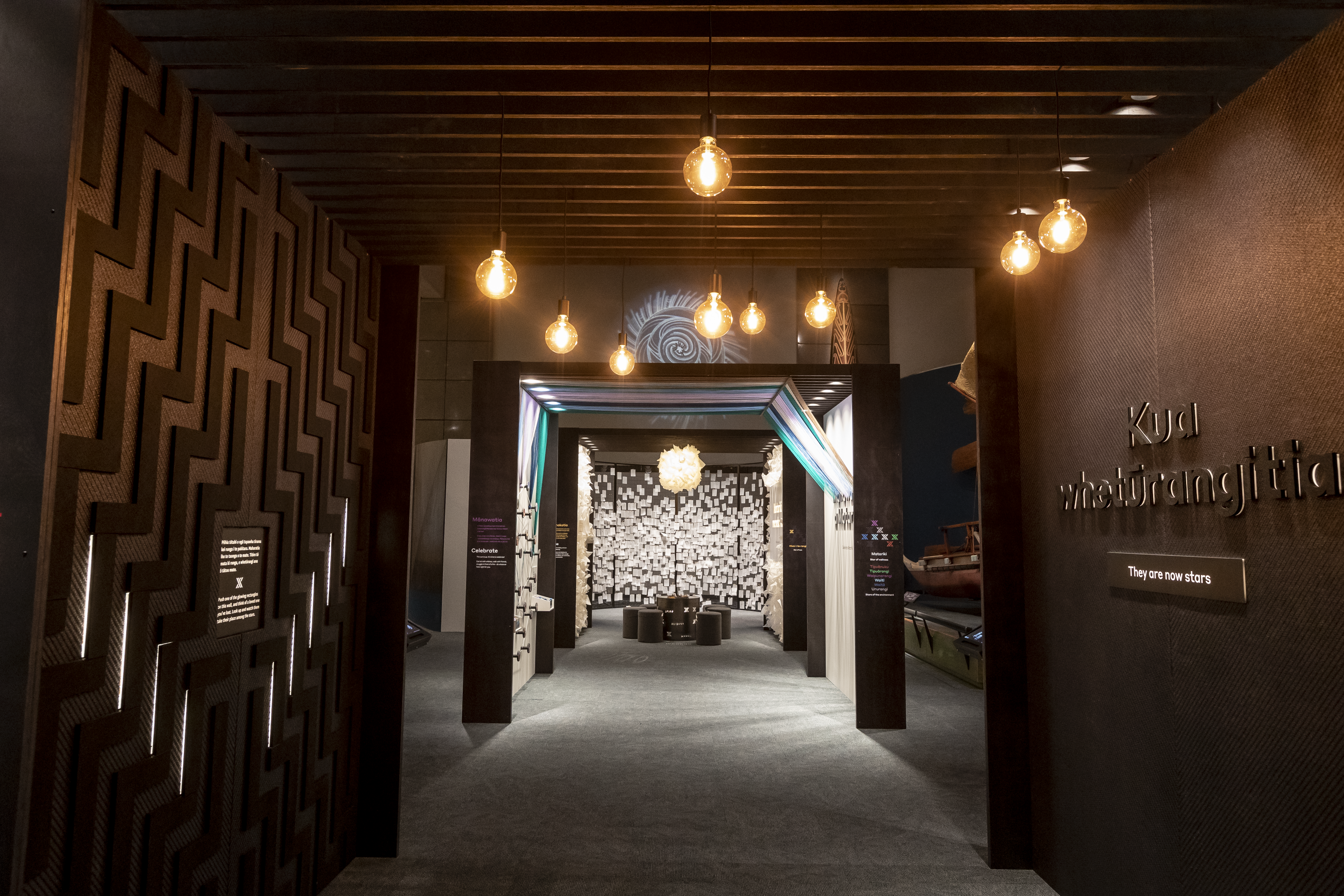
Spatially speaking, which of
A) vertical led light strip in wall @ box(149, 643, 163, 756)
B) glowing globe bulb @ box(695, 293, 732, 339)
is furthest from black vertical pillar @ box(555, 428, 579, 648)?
vertical led light strip in wall @ box(149, 643, 163, 756)

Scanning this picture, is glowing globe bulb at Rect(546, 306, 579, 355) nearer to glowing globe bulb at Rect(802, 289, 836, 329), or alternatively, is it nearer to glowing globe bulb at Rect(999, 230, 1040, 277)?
glowing globe bulb at Rect(802, 289, 836, 329)

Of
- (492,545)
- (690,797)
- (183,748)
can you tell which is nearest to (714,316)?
(183,748)

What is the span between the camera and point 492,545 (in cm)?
635

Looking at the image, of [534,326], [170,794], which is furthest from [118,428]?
[534,326]

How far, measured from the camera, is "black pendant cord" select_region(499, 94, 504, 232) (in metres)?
2.61

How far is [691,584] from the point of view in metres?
14.3

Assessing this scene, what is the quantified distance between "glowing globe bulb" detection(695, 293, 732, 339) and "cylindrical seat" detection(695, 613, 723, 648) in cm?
779

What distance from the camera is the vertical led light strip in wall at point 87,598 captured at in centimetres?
193

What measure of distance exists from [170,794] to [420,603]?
10.5m

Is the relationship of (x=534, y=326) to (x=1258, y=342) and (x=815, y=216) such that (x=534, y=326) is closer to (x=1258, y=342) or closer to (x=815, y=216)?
(x=815, y=216)

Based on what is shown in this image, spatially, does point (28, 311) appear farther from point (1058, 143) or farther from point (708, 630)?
point (708, 630)

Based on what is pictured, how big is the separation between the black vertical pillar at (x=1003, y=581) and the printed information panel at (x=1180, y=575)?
697 millimetres

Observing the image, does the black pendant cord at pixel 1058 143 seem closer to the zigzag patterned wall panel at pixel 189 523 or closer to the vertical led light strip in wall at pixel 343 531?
the zigzag patterned wall panel at pixel 189 523

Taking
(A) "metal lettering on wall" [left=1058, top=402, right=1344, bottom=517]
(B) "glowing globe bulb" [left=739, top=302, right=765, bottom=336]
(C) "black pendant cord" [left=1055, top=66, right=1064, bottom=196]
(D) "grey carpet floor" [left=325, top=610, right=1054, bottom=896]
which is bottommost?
(D) "grey carpet floor" [left=325, top=610, right=1054, bottom=896]
